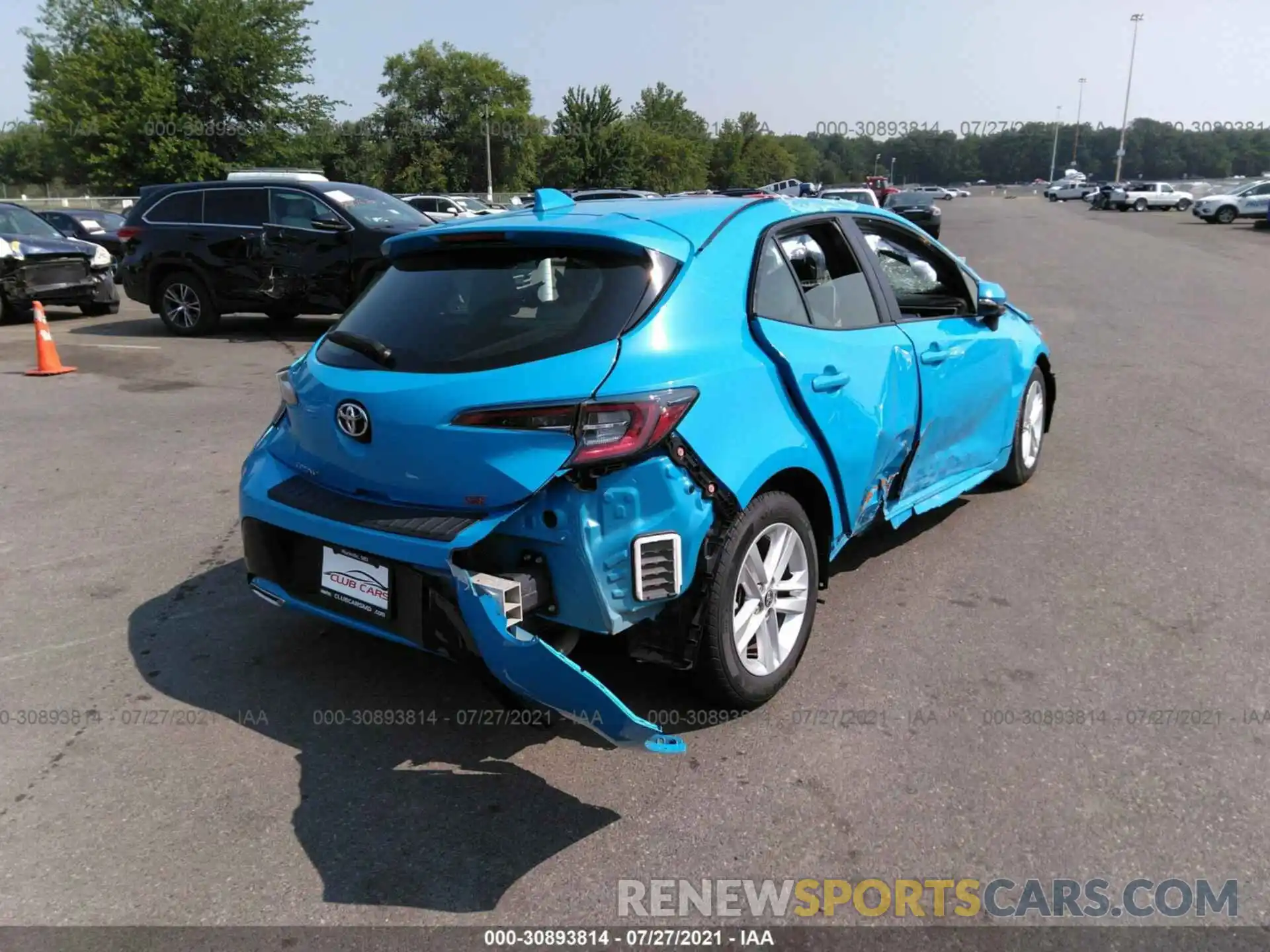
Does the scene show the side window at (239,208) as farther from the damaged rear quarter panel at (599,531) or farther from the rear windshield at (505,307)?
the damaged rear quarter panel at (599,531)

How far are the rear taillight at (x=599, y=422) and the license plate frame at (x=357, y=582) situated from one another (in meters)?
0.61

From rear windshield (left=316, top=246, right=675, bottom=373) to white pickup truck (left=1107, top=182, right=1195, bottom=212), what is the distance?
2356 inches

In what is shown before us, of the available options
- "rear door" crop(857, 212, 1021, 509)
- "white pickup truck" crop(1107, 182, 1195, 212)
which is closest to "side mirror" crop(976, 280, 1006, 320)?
"rear door" crop(857, 212, 1021, 509)

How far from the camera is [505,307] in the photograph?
326 centimetres

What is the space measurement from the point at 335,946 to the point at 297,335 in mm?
11291

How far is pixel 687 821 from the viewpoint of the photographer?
9.48 feet

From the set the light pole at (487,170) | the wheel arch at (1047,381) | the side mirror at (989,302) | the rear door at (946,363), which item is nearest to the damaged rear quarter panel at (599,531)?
the rear door at (946,363)

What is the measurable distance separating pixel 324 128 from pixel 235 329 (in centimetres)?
4095

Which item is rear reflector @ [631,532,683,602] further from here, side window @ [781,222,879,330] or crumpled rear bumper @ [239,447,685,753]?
side window @ [781,222,879,330]

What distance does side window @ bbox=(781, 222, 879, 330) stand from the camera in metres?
3.85

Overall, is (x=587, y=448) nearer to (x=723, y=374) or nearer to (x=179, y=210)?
(x=723, y=374)

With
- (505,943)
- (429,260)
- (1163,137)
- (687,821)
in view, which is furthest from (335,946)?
(1163,137)

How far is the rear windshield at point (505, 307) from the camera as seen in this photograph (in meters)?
3.09

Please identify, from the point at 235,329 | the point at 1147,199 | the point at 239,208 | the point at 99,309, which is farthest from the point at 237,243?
the point at 1147,199
